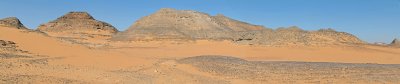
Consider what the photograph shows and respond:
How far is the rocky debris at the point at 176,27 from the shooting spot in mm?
27078

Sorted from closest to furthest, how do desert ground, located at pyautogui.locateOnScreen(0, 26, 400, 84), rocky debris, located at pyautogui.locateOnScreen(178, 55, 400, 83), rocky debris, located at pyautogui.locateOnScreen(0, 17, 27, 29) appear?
desert ground, located at pyautogui.locateOnScreen(0, 26, 400, 84), rocky debris, located at pyautogui.locateOnScreen(178, 55, 400, 83), rocky debris, located at pyautogui.locateOnScreen(0, 17, 27, 29)

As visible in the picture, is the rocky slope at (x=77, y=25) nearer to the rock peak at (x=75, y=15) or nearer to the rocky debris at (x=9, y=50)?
the rock peak at (x=75, y=15)

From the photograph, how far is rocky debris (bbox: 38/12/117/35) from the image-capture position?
42.4 meters

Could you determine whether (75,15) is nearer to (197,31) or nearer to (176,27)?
(176,27)

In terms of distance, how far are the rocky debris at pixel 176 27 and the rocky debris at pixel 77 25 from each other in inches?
515

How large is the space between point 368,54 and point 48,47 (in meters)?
11.1

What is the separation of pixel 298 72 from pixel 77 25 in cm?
3542

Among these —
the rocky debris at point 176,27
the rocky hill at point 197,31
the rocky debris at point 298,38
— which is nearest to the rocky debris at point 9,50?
the rocky debris at point 298,38

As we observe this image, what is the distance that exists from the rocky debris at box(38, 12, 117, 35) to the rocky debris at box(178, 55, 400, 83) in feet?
105

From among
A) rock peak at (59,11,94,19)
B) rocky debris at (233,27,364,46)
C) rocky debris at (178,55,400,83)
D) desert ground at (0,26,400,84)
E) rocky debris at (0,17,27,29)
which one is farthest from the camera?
rock peak at (59,11,94,19)

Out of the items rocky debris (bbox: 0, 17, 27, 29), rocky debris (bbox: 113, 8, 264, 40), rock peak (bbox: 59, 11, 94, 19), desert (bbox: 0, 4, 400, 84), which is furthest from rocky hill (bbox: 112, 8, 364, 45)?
rock peak (bbox: 59, 11, 94, 19)

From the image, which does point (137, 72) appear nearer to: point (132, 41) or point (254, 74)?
point (254, 74)

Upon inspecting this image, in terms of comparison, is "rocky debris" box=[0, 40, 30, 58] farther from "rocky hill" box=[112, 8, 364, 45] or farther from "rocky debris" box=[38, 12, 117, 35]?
"rocky debris" box=[38, 12, 117, 35]

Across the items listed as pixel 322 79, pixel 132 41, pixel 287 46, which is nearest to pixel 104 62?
pixel 322 79
